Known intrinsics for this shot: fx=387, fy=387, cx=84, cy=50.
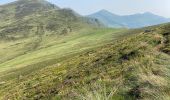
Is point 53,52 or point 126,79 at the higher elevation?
point 126,79

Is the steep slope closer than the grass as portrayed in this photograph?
Yes

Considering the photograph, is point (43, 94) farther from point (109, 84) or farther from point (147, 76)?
point (147, 76)

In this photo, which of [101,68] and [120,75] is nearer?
[120,75]

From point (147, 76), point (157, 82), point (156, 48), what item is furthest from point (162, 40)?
point (157, 82)

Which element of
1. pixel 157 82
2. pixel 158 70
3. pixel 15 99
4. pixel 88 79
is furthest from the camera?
pixel 15 99

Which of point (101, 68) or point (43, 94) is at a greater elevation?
point (101, 68)

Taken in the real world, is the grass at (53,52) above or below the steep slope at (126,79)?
below

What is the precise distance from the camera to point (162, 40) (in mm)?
32281

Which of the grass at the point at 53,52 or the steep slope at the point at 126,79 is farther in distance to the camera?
the grass at the point at 53,52

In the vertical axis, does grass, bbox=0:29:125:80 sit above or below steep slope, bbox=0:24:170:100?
below

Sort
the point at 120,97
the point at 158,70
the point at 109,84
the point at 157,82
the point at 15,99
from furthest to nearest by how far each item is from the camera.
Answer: the point at 15,99, the point at 109,84, the point at 158,70, the point at 120,97, the point at 157,82

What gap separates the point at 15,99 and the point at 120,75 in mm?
10879

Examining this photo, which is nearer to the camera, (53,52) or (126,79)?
(126,79)

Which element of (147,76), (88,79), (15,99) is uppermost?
(147,76)
